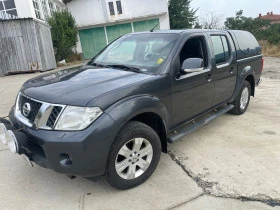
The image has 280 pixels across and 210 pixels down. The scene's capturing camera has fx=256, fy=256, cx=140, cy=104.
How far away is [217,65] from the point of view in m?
4.12

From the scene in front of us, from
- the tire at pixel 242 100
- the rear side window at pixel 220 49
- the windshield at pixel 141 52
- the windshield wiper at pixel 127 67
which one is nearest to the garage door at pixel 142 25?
the tire at pixel 242 100

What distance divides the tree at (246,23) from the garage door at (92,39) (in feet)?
44.9

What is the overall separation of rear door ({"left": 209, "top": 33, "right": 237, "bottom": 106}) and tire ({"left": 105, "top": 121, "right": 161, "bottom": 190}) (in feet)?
5.71

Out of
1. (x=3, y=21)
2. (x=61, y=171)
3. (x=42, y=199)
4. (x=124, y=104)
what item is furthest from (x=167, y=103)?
(x=3, y=21)

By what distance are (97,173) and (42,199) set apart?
78 cm

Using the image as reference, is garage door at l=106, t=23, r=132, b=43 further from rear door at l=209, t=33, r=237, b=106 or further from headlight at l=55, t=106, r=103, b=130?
headlight at l=55, t=106, r=103, b=130

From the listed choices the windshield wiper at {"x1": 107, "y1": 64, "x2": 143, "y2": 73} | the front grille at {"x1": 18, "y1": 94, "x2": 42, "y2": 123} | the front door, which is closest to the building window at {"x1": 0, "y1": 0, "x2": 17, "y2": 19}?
the windshield wiper at {"x1": 107, "y1": 64, "x2": 143, "y2": 73}

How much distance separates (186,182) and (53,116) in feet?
5.65

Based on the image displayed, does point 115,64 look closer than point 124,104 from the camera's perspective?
No

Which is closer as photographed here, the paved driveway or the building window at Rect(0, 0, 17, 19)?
the paved driveway

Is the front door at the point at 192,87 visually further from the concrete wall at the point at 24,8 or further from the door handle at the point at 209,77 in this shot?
the concrete wall at the point at 24,8

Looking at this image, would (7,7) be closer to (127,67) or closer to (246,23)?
→ (127,67)

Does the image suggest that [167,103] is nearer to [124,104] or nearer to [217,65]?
[124,104]

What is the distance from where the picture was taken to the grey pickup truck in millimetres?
2443
